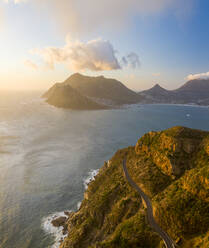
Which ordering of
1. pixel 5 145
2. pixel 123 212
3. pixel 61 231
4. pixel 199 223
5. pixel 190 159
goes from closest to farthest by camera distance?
1. pixel 199 223
2. pixel 123 212
3. pixel 190 159
4. pixel 61 231
5. pixel 5 145

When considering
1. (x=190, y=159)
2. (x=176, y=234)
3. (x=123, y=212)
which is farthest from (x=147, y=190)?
(x=190, y=159)

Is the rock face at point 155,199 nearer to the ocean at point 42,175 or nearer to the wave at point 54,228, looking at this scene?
the wave at point 54,228

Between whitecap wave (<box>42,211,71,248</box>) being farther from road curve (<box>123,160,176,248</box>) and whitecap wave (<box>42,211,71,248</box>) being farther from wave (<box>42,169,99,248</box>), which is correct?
road curve (<box>123,160,176,248</box>)

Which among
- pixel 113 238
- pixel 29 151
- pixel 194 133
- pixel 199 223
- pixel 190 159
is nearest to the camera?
pixel 199 223

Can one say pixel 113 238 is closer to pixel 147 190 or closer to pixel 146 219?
pixel 146 219

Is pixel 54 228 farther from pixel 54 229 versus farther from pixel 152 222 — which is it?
pixel 152 222

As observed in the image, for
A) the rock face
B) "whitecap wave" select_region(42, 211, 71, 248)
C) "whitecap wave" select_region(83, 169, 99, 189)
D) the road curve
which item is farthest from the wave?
the road curve

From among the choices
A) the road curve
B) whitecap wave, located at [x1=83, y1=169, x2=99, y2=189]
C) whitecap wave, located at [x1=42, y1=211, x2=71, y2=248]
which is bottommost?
whitecap wave, located at [x1=42, y1=211, x2=71, y2=248]

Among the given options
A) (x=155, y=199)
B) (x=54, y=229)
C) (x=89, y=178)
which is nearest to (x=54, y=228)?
(x=54, y=229)
